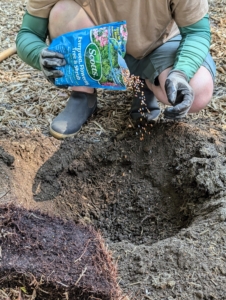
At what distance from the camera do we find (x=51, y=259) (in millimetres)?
1214

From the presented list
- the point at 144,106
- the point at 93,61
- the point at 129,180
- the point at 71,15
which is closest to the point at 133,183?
the point at 129,180

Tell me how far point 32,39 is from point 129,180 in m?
0.82

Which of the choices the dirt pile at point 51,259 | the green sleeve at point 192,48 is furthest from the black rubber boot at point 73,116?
the dirt pile at point 51,259

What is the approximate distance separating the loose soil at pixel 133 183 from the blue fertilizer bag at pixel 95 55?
0.33 meters

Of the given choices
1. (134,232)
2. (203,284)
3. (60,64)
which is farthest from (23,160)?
(203,284)

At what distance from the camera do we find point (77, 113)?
2.22 m

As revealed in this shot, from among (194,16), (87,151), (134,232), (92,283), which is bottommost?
(134,232)

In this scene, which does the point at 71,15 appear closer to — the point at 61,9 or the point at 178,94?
the point at 61,9

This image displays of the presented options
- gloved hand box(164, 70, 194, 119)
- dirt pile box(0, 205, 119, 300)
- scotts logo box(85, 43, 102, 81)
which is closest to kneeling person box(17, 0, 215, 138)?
gloved hand box(164, 70, 194, 119)

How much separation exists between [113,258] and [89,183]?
0.60 meters

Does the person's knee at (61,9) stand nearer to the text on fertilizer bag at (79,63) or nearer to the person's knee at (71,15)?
the person's knee at (71,15)

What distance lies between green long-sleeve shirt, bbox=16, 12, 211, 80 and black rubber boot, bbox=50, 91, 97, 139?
0.30 meters

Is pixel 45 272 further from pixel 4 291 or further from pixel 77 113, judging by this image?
pixel 77 113

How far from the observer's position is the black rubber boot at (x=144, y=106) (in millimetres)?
2211
